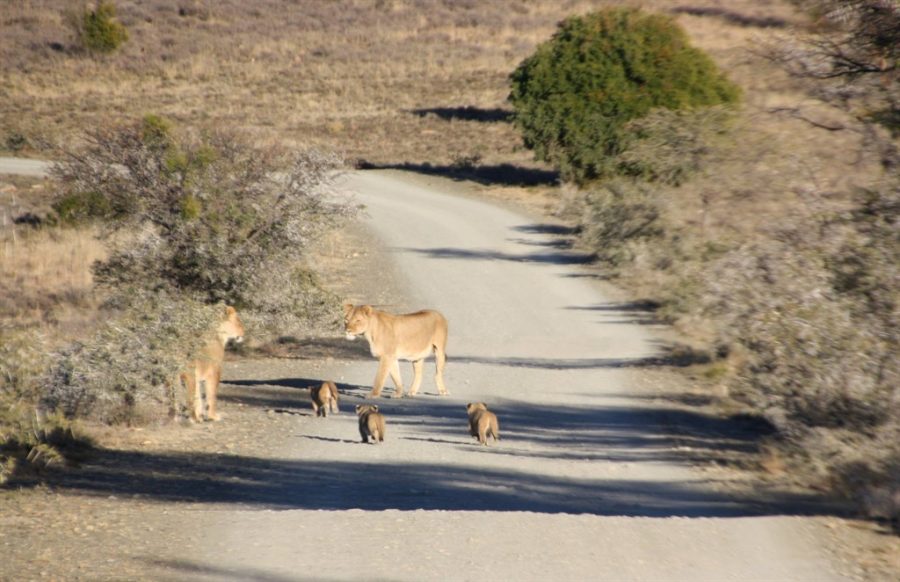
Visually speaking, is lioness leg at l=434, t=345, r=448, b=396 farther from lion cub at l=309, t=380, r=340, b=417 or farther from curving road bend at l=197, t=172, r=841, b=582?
lion cub at l=309, t=380, r=340, b=417

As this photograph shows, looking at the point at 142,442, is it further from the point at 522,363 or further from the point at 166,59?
the point at 166,59

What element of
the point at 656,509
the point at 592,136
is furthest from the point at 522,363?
the point at 592,136

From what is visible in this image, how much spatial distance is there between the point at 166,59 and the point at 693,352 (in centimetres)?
6197

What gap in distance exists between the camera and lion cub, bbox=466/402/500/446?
1282 cm

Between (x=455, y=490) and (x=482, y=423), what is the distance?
5.87 ft

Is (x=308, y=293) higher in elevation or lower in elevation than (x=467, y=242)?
higher

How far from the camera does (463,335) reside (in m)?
20.4

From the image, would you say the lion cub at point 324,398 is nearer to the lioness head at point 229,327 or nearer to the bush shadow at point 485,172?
the lioness head at point 229,327

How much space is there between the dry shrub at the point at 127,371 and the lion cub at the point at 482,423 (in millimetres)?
3163

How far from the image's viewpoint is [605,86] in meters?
37.2

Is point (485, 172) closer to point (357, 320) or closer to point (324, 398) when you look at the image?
point (357, 320)

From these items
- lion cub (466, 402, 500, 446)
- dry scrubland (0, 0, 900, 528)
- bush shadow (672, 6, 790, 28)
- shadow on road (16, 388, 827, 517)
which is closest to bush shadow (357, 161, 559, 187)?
dry scrubland (0, 0, 900, 528)

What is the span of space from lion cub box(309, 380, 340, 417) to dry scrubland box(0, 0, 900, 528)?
16.6 ft

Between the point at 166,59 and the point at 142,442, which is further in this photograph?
the point at 166,59
